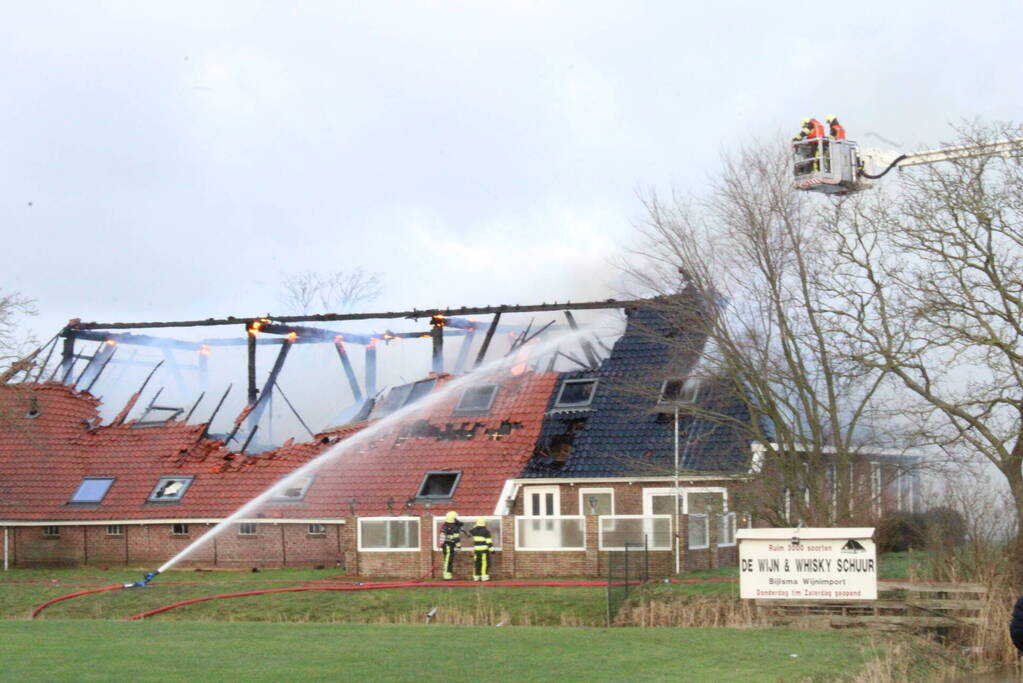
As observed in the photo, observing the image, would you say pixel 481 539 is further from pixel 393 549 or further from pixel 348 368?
pixel 348 368

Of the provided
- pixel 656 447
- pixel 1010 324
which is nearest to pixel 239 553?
pixel 656 447

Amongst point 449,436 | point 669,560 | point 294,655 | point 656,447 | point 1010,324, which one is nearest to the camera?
point 294,655

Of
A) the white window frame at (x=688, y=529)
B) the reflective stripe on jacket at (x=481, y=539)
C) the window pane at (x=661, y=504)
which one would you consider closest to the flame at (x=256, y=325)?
the reflective stripe on jacket at (x=481, y=539)

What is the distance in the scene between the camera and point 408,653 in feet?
72.6

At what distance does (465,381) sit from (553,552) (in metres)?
10.4

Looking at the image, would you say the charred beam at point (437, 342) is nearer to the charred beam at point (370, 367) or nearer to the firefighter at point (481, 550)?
the charred beam at point (370, 367)

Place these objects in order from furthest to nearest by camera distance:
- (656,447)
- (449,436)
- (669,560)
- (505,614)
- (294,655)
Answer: (449,436)
(656,447)
(669,560)
(505,614)
(294,655)

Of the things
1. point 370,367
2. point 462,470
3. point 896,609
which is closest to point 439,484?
point 462,470

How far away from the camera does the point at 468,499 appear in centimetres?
3959

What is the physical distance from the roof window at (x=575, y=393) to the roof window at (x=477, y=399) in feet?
7.01

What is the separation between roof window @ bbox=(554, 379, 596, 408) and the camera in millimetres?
43156

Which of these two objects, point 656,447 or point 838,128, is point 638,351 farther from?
point 838,128

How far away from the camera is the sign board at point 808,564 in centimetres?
2777

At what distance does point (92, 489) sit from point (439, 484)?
1148 centimetres
